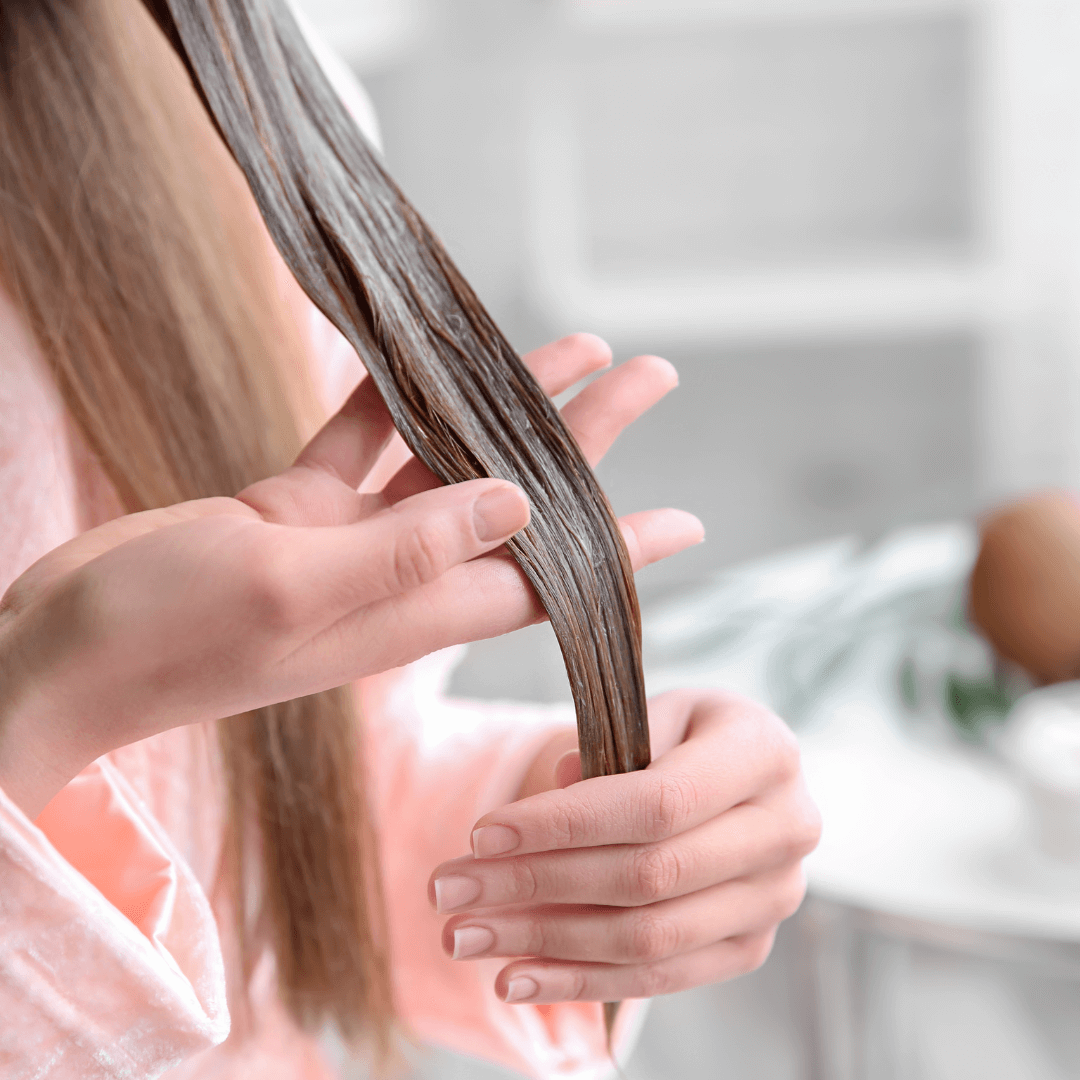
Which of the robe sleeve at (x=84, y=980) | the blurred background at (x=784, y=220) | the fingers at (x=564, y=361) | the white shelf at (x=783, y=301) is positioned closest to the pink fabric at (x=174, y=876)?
the robe sleeve at (x=84, y=980)

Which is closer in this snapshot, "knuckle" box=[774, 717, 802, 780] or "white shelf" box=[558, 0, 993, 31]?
"knuckle" box=[774, 717, 802, 780]

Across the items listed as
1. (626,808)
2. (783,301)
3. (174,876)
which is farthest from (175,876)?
(783,301)

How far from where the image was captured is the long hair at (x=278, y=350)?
22cm

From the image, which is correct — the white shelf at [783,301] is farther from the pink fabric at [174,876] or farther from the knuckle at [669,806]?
the knuckle at [669,806]

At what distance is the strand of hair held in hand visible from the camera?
8.5 inches

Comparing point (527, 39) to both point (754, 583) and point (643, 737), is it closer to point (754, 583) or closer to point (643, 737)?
point (754, 583)

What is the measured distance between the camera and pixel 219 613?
16cm

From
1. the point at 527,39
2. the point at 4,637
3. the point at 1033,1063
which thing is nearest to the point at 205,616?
the point at 4,637

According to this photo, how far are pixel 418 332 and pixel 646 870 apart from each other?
13cm

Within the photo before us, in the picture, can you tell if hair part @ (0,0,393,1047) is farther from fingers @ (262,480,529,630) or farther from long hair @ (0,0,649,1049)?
fingers @ (262,480,529,630)

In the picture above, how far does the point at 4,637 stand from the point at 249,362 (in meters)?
0.15

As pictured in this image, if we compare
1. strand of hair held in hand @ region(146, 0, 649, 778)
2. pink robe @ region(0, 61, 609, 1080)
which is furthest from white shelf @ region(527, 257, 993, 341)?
strand of hair held in hand @ region(146, 0, 649, 778)

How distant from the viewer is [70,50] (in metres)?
0.26

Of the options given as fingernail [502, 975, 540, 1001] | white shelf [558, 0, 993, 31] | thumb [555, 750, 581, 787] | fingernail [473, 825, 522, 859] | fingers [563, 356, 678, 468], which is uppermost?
white shelf [558, 0, 993, 31]
